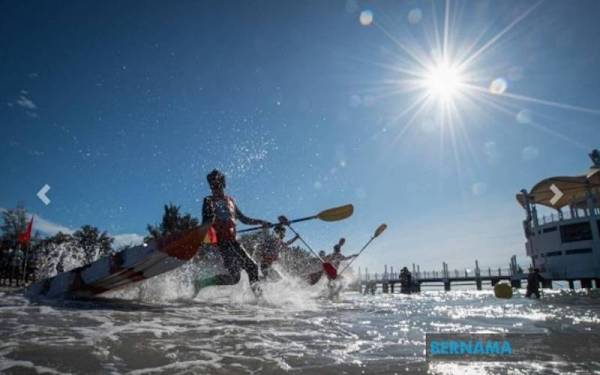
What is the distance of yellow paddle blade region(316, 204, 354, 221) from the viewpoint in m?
8.86

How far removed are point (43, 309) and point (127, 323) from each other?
5.71 feet

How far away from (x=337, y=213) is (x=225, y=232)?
316 cm

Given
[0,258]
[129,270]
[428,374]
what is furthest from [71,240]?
[428,374]

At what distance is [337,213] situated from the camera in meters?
8.93

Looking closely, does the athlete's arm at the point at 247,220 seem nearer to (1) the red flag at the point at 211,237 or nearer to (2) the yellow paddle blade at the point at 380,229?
(1) the red flag at the point at 211,237

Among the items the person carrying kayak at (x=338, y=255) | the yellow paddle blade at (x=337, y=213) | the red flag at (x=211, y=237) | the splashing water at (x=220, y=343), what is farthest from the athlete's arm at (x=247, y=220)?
the person carrying kayak at (x=338, y=255)

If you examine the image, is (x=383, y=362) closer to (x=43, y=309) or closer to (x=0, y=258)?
(x=43, y=309)

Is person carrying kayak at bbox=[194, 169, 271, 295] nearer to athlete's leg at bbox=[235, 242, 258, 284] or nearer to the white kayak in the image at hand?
athlete's leg at bbox=[235, 242, 258, 284]

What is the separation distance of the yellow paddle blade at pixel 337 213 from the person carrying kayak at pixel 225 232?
2.46m

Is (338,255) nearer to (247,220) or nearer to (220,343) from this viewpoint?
(247,220)

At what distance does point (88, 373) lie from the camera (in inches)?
78.5

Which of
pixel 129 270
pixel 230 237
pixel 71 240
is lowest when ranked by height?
pixel 129 270

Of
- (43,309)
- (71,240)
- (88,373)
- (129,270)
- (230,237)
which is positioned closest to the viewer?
(88,373)

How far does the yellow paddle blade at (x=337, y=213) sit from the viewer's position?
8859 millimetres
